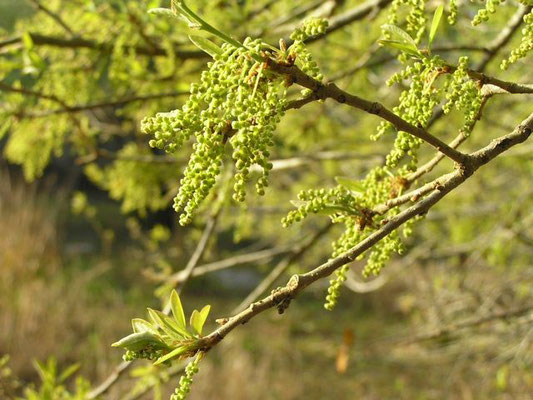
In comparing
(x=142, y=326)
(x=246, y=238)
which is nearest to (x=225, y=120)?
(x=142, y=326)

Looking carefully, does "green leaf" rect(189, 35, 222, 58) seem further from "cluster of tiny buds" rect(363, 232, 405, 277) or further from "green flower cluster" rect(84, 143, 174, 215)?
"green flower cluster" rect(84, 143, 174, 215)

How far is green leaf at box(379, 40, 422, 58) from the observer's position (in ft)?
2.79

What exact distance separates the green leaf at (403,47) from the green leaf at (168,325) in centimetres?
48

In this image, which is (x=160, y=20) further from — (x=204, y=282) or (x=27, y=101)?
(x=204, y=282)

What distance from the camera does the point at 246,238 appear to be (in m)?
7.34

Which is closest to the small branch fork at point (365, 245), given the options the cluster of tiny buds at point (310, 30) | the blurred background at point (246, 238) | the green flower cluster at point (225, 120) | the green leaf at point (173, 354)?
the green leaf at point (173, 354)

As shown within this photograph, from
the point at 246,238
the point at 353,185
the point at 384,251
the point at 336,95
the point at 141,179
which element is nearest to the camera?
the point at 336,95

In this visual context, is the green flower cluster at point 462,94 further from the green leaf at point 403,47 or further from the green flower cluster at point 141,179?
the green flower cluster at point 141,179

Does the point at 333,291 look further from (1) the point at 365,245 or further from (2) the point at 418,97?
(2) the point at 418,97

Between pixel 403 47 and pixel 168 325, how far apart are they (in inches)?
20.1

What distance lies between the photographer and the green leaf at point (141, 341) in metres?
0.88

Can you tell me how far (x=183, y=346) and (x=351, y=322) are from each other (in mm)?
10165

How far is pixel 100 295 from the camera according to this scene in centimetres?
949

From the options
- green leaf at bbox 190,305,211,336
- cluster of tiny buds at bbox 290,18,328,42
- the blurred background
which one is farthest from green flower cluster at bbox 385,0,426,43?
the blurred background
